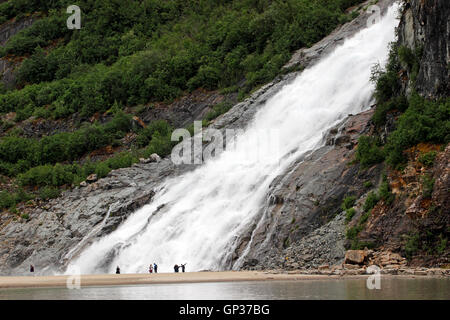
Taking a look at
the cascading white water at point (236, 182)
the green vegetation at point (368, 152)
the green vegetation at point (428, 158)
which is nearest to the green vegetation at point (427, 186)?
the green vegetation at point (428, 158)

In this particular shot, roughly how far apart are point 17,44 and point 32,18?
38.5 ft

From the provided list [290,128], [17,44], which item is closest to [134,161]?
[290,128]

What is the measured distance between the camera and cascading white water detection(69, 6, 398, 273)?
42781mm

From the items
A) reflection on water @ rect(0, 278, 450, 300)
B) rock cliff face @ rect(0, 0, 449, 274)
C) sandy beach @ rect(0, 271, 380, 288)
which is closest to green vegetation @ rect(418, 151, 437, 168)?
rock cliff face @ rect(0, 0, 449, 274)

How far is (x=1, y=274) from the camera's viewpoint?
50250 mm

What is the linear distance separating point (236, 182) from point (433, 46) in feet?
55.1

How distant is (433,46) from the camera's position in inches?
1467

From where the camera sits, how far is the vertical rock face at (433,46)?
36.5m

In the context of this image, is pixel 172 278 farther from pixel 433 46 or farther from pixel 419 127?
pixel 433 46

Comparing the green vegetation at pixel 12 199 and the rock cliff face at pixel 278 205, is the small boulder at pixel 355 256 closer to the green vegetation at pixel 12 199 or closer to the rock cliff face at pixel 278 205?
the rock cliff face at pixel 278 205

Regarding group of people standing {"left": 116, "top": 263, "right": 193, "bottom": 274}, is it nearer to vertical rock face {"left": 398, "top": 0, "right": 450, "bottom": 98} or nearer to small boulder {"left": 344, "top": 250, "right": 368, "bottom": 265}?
small boulder {"left": 344, "top": 250, "right": 368, "bottom": 265}

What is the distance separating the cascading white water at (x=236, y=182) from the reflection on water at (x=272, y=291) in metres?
9.84

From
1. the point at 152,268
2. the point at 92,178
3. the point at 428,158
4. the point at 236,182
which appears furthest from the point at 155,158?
the point at 428,158

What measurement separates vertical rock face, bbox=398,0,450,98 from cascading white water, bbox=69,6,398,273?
10030mm
